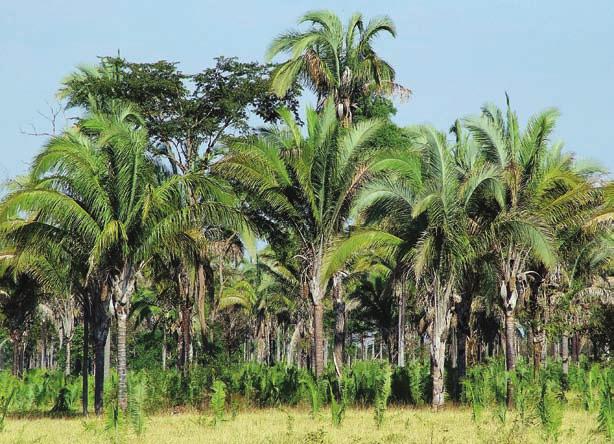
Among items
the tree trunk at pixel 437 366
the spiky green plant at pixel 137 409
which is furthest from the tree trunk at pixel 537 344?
the spiky green plant at pixel 137 409

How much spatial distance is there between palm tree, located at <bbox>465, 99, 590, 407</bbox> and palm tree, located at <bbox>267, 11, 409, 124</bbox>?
229 inches

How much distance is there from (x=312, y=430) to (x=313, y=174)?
30.6 ft

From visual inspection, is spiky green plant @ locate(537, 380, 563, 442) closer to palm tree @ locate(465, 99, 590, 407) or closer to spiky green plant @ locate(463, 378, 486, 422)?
spiky green plant @ locate(463, 378, 486, 422)

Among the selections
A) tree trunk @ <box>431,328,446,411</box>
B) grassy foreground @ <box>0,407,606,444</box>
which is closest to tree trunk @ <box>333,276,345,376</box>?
tree trunk @ <box>431,328,446,411</box>

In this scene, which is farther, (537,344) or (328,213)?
(537,344)

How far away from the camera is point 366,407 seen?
90.2 ft

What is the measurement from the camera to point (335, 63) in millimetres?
31859

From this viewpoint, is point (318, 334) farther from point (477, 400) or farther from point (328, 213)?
point (477, 400)

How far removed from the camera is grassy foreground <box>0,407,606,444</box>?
17.6 metres

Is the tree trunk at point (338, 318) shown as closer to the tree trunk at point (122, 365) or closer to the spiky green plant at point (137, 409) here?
the tree trunk at point (122, 365)

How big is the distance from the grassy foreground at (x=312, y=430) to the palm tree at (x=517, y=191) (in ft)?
13.9

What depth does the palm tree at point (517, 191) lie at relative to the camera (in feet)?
86.0

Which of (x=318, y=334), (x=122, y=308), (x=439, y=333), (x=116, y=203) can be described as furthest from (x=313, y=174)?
(x=122, y=308)

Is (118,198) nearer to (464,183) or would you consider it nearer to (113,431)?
(113,431)
